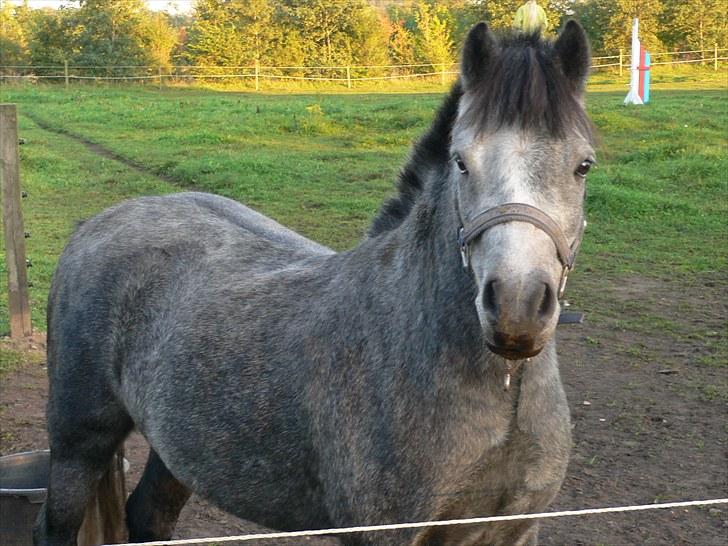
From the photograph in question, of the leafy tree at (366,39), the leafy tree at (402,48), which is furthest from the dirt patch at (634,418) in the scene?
the leafy tree at (366,39)

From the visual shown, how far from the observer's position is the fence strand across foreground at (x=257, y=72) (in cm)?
3494

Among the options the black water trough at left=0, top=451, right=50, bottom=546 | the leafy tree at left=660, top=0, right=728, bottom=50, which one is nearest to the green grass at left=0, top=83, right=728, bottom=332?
the black water trough at left=0, top=451, right=50, bottom=546

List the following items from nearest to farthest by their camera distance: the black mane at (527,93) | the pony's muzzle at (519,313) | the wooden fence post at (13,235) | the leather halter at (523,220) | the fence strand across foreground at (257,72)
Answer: the pony's muzzle at (519,313), the leather halter at (523,220), the black mane at (527,93), the wooden fence post at (13,235), the fence strand across foreground at (257,72)

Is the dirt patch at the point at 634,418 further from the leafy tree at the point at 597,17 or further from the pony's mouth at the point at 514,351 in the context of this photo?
the leafy tree at the point at 597,17

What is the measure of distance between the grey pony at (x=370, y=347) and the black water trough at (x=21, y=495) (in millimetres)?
305

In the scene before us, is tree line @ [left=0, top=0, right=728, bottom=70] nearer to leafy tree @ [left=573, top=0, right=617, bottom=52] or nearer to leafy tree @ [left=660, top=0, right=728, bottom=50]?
leafy tree @ [left=660, top=0, right=728, bottom=50]

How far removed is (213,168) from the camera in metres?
14.1

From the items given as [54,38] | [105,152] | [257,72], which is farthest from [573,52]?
[54,38]

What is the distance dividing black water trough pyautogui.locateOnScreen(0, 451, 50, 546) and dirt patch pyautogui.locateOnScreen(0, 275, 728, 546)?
2.11ft

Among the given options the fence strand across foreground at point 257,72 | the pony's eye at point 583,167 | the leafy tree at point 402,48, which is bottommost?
the pony's eye at point 583,167

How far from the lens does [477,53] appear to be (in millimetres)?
2584

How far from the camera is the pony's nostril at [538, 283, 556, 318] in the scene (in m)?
2.20

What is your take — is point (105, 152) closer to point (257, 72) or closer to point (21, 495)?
point (21, 495)

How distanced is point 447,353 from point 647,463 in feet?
9.45
